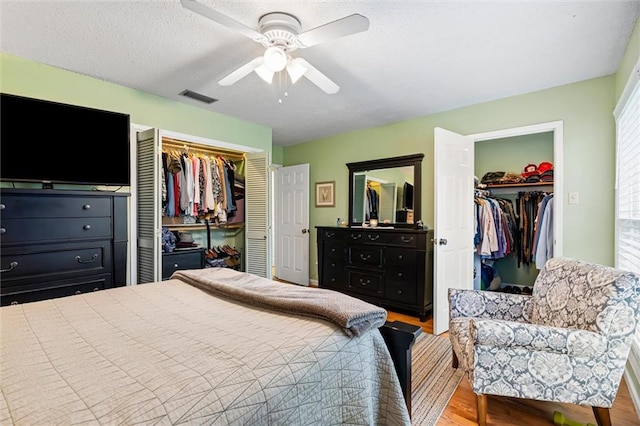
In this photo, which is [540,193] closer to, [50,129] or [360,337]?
[360,337]

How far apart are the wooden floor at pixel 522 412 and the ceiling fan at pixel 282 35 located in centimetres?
222

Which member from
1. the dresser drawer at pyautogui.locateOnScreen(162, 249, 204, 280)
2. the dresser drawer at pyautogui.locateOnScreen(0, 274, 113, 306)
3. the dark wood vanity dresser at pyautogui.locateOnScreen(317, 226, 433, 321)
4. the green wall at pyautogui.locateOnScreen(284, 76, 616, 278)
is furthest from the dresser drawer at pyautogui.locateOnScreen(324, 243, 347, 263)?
the dresser drawer at pyautogui.locateOnScreen(0, 274, 113, 306)

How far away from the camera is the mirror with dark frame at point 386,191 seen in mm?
3734

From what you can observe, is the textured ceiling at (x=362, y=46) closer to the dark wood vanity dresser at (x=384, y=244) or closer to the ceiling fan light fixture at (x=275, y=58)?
the ceiling fan light fixture at (x=275, y=58)

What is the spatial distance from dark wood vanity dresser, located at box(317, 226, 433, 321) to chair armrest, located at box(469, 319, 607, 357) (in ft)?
5.50

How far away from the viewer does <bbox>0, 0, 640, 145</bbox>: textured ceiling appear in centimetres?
177

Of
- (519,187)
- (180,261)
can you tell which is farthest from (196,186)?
(519,187)

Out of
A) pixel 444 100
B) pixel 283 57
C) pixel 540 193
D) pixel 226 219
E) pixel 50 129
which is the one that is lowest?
pixel 226 219

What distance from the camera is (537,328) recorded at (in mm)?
1594

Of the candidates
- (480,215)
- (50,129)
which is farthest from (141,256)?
(480,215)

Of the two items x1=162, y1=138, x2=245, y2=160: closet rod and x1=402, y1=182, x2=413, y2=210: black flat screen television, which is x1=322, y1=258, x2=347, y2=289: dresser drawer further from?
x1=162, y1=138, x2=245, y2=160: closet rod

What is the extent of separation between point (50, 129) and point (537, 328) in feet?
11.4

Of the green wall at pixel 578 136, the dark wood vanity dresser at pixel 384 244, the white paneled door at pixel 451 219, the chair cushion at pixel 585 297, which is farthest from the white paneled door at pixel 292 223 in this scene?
the chair cushion at pixel 585 297

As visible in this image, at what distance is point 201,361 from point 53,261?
195 cm
